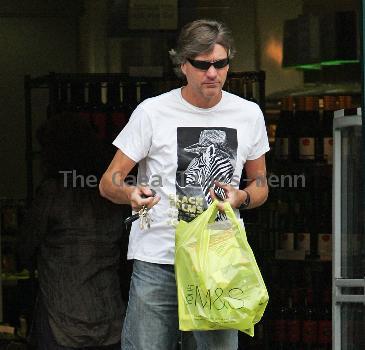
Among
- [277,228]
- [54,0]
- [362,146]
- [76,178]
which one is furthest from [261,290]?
[54,0]

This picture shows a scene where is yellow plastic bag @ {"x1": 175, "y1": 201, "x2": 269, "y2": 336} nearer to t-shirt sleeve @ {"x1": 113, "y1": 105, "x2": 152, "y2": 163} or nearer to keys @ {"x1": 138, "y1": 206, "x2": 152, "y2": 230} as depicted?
keys @ {"x1": 138, "y1": 206, "x2": 152, "y2": 230}

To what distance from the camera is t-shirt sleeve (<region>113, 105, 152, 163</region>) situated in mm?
3973

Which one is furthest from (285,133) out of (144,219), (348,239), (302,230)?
(144,219)

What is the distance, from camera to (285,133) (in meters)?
7.09

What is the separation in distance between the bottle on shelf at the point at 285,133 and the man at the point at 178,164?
295cm

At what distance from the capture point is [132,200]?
3756 millimetres

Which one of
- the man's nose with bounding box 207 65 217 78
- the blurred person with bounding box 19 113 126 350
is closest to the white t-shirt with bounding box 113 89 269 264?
the man's nose with bounding box 207 65 217 78

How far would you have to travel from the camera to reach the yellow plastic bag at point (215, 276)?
3701 mm

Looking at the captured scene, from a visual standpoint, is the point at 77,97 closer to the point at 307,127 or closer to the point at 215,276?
the point at 307,127

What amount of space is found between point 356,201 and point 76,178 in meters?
1.30

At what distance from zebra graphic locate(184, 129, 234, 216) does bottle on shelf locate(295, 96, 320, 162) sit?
2995mm

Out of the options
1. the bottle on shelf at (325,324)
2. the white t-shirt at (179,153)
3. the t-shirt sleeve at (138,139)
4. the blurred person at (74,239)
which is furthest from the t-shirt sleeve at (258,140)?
the bottle on shelf at (325,324)

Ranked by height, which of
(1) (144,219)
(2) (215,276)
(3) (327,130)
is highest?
(3) (327,130)

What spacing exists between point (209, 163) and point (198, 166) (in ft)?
0.13
